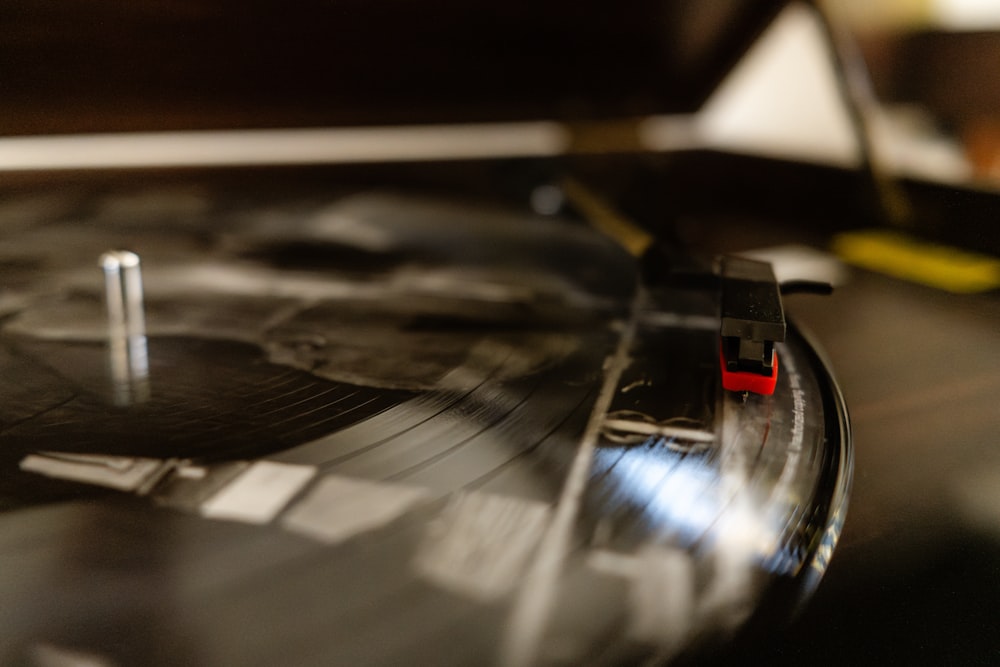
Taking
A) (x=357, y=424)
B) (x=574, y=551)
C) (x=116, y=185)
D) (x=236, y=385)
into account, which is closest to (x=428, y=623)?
(x=574, y=551)

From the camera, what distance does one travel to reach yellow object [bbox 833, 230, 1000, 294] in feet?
3.39

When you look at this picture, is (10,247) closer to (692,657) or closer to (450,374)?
(450,374)

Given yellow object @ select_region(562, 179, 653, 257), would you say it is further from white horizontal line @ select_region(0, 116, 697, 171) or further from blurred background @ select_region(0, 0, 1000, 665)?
white horizontal line @ select_region(0, 116, 697, 171)

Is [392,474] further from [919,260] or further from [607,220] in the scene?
[919,260]

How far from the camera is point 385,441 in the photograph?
512 mm

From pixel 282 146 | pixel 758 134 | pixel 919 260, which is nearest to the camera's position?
pixel 919 260

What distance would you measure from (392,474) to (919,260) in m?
1.00

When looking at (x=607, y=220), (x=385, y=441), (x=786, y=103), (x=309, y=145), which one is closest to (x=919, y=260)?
(x=607, y=220)

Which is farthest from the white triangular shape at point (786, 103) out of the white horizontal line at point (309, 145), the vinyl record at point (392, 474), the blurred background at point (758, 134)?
the vinyl record at point (392, 474)

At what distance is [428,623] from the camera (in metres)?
0.34

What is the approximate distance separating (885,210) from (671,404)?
0.97m

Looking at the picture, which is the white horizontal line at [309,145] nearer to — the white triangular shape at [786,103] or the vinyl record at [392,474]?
the white triangular shape at [786,103]

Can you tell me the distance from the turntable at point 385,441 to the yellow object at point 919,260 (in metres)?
0.43

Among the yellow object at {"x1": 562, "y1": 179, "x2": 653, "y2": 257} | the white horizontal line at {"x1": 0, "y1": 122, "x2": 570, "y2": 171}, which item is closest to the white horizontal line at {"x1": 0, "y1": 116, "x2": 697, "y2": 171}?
the white horizontal line at {"x1": 0, "y1": 122, "x2": 570, "y2": 171}
